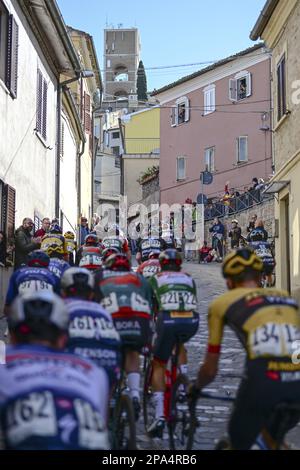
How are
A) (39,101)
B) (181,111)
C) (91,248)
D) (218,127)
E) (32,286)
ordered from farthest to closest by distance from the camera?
(181,111)
(218,127)
(39,101)
(91,248)
(32,286)

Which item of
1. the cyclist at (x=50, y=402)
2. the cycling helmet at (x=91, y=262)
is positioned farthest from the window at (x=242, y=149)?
the cyclist at (x=50, y=402)

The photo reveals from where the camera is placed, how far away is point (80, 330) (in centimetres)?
553

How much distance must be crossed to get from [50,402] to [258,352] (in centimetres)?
176

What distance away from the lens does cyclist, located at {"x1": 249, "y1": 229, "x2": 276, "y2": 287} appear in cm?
1719

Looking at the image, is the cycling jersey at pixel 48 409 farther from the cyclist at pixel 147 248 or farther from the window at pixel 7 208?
the window at pixel 7 208

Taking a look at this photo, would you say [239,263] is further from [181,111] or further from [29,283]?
[181,111]

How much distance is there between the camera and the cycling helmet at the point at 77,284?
6184mm

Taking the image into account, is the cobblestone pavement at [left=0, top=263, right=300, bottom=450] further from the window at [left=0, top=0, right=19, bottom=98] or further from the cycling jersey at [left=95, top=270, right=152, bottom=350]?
the window at [left=0, top=0, right=19, bottom=98]

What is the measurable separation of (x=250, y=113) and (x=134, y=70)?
67936 mm

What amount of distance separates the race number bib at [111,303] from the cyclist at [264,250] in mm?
9503

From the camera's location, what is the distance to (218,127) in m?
43.7

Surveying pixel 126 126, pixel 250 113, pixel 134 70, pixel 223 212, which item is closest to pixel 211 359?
pixel 223 212

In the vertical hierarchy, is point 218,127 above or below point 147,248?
above

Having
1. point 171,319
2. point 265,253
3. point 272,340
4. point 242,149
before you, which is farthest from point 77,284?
point 242,149
